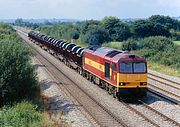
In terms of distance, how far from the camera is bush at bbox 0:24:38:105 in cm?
2472

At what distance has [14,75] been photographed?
25297mm

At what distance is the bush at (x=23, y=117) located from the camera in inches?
726

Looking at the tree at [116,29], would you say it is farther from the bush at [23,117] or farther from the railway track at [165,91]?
A: the bush at [23,117]

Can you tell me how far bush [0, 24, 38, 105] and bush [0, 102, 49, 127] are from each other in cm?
311

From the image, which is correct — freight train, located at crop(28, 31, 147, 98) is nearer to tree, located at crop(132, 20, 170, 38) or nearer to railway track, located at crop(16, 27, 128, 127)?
railway track, located at crop(16, 27, 128, 127)

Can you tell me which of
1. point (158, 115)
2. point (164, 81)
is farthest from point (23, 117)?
point (164, 81)

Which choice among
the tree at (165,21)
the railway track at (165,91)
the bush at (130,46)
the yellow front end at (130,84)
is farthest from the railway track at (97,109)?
the tree at (165,21)

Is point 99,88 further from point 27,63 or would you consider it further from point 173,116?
point 173,116

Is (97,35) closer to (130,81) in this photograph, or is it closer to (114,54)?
(114,54)

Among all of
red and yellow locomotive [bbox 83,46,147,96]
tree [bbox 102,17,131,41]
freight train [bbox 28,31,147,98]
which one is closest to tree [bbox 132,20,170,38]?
tree [bbox 102,17,131,41]

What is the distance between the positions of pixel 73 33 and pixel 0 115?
102156mm

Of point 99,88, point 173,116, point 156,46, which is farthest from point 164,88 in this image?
point 156,46

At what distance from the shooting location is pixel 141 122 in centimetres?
1948

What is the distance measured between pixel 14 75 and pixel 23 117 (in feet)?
19.1
